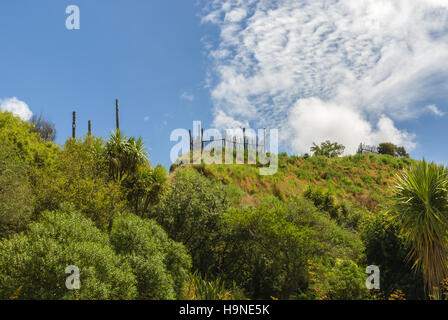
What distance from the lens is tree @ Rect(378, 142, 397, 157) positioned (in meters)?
65.5

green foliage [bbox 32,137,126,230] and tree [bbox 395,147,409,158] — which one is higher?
tree [bbox 395,147,409,158]

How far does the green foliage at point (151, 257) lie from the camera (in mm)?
9758

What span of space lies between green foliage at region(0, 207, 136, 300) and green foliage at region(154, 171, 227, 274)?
6.14 metres

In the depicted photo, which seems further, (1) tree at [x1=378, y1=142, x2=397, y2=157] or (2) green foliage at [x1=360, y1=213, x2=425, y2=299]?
(1) tree at [x1=378, y1=142, x2=397, y2=157]

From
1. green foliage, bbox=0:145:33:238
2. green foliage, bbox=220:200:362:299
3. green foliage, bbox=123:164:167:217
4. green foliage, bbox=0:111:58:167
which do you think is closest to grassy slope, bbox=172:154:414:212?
green foliage, bbox=123:164:167:217

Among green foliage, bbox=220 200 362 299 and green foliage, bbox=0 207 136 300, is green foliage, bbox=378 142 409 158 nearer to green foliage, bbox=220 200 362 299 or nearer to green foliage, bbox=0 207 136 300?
green foliage, bbox=220 200 362 299

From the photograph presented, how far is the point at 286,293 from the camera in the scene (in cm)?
1379

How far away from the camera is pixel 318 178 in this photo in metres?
42.4

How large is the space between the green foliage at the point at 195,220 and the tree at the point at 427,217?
802 cm

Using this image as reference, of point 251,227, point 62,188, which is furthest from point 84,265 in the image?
point 251,227

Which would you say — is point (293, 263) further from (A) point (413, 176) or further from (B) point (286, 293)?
(A) point (413, 176)

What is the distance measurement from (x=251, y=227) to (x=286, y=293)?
125 inches

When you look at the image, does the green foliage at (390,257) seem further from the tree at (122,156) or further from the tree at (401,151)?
the tree at (401,151)

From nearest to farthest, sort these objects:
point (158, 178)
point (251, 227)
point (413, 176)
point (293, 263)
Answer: point (413, 176)
point (293, 263)
point (251, 227)
point (158, 178)
